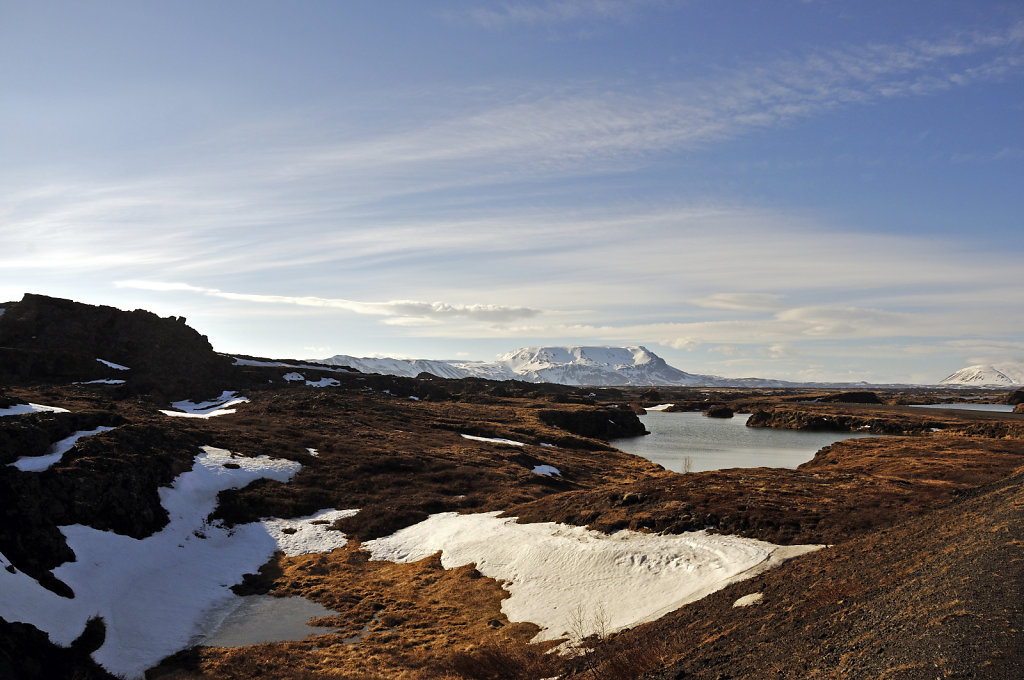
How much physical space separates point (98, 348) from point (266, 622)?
270 ft

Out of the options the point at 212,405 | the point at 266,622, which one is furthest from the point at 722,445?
the point at 266,622

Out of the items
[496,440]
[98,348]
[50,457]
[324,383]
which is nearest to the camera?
[50,457]

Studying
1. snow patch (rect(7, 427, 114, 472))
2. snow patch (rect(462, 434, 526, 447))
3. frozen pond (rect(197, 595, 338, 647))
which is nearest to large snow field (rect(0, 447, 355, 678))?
frozen pond (rect(197, 595, 338, 647))

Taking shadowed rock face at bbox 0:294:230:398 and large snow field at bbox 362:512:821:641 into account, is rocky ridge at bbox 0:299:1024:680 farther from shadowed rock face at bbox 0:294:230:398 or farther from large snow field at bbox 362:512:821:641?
shadowed rock face at bbox 0:294:230:398

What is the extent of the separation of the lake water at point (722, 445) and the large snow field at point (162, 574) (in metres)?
50.3

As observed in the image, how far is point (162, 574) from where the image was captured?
28109 mm

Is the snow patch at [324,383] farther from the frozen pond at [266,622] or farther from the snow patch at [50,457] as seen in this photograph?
the frozen pond at [266,622]

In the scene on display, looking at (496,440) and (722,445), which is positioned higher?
(496,440)

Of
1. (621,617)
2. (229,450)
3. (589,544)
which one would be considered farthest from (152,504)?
(621,617)

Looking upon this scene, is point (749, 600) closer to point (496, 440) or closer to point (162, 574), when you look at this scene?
point (162, 574)

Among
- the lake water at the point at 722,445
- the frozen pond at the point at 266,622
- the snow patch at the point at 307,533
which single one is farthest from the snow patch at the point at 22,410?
the lake water at the point at 722,445

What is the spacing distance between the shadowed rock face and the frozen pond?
63.5 m

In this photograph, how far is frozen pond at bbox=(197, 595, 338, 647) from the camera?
23188 mm

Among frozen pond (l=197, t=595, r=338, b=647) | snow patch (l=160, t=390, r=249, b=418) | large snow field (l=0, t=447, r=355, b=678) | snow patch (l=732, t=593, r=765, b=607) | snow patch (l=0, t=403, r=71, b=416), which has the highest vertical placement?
snow patch (l=0, t=403, r=71, b=416)
